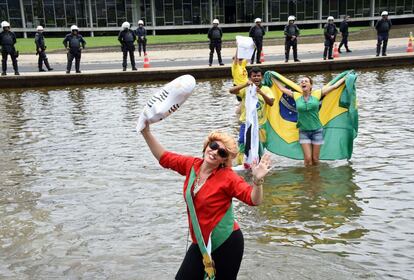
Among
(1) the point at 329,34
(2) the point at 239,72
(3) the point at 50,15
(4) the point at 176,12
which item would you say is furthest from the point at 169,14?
(2) the point at 239,72

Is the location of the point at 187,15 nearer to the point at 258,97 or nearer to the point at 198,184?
the point at 258,97

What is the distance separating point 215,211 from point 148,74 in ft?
61.5

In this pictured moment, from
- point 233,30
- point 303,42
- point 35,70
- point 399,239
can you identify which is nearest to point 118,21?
point 233,30

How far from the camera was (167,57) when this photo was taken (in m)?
31.2

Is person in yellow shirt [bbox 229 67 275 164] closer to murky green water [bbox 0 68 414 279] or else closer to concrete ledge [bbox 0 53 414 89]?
murky green water [bbox 0 68 414 279]

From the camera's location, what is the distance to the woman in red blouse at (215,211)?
3.96 metres

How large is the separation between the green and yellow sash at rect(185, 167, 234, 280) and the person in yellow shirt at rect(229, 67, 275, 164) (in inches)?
189

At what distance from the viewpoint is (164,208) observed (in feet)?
24.8

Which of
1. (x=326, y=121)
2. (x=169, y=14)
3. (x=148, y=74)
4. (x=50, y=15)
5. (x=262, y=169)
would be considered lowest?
(x=148, y=74)

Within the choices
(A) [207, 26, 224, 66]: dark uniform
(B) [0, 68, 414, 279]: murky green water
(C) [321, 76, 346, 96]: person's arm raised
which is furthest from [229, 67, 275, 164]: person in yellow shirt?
(A) [207, 26, 224, 66]: dark uniform

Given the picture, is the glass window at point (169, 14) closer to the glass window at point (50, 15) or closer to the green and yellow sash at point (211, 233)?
the glass window at point (50, 15)

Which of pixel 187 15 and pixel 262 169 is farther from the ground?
pixel 187 15

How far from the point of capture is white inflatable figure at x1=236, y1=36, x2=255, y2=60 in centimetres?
949

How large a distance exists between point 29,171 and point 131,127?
393 centimetres
